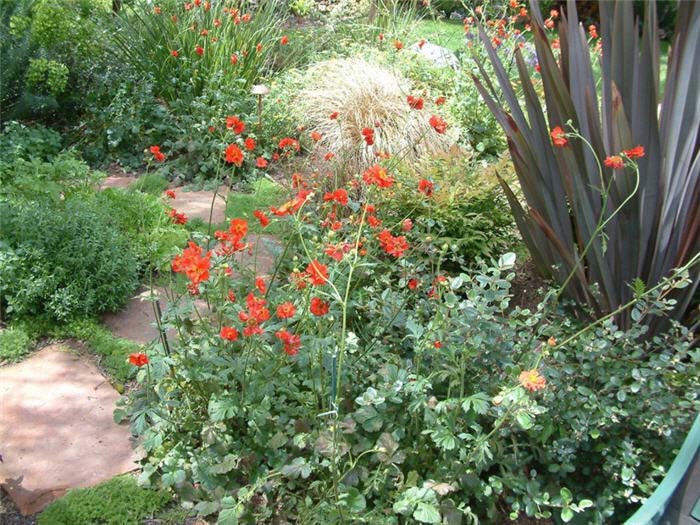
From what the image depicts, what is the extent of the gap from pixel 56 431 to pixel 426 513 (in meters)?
1.37

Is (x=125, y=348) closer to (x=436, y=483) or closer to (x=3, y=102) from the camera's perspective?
(x=436, y=483)

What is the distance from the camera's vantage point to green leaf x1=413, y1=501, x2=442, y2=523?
6.04ft

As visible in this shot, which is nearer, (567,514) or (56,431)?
(567,514)

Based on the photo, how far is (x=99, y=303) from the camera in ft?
10.2

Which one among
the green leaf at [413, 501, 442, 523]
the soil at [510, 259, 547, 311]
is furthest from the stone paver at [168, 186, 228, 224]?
the green leaf at [413, 501, 442, 523]

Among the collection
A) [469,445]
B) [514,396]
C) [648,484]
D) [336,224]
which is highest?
[336,224]

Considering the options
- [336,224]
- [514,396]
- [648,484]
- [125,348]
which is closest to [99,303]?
[125,348]

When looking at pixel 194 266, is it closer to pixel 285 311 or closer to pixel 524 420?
pixel 285 311

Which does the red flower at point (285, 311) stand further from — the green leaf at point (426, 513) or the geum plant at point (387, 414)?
the green leaf at point (426, 513)

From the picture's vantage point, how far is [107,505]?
221 centimetres

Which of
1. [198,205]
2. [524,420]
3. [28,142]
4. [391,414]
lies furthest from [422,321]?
[28,142]

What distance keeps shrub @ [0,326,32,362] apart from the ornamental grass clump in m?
1.97

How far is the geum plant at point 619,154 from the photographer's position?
254cm

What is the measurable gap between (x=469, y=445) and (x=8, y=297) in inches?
78.9
